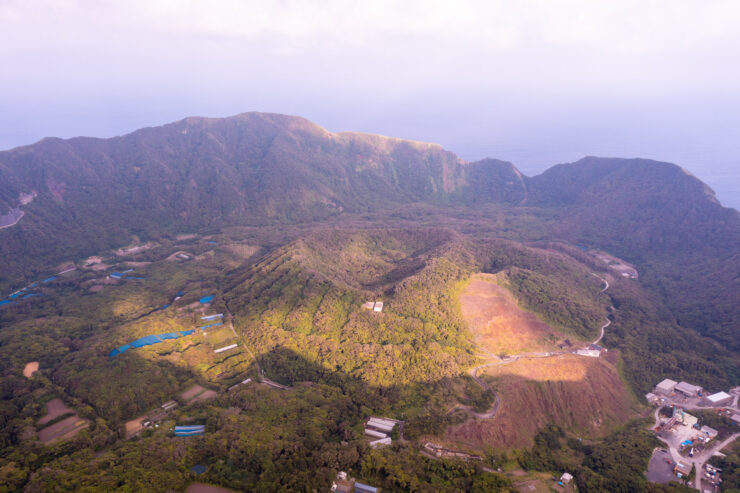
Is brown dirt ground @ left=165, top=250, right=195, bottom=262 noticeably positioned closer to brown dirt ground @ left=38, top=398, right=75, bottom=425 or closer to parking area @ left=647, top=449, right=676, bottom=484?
brown dirt ground @ left=38, top=398, right=75, bottom=425

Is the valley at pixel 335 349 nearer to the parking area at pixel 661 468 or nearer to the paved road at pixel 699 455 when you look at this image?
the parking area at pixel 661 468

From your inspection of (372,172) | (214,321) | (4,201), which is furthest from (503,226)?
(4,201)

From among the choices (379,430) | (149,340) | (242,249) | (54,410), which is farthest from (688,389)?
(242,249)

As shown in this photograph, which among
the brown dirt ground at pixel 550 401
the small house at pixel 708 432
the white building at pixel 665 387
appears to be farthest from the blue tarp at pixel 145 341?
the white building at pixel 665 387

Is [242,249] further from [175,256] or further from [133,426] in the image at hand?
[133,426]

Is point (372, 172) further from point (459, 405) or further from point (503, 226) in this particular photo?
point (459, 405)

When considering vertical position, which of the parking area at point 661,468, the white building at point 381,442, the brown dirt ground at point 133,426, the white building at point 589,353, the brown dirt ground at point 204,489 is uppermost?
the white building at point 589,353

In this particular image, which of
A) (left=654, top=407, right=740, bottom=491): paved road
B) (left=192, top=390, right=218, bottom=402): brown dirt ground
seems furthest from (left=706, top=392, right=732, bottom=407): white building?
(left=192, top=390, right=218, bottom=402): brown dirt ground
